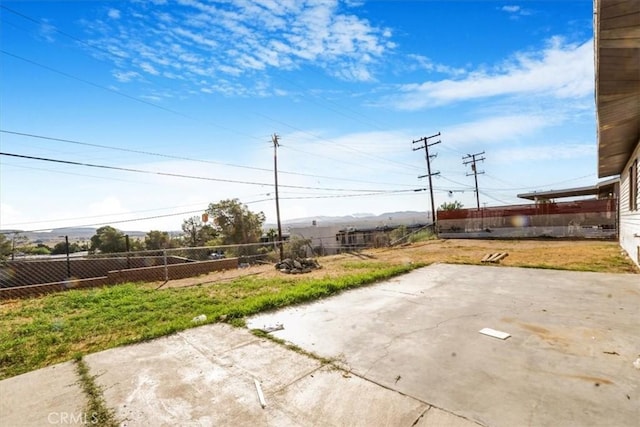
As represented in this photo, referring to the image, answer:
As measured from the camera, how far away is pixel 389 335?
4.41 m

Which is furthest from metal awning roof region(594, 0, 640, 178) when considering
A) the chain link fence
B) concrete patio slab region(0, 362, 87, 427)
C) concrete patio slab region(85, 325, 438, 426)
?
the chain link fence

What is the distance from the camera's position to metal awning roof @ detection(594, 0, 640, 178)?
2740mm

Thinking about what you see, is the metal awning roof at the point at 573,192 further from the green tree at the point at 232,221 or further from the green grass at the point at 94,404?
the green grass at the point at 94,404

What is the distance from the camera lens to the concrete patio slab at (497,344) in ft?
8.79

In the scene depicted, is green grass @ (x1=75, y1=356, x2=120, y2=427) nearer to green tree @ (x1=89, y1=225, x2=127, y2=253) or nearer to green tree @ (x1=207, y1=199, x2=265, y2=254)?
green tree @ (x1=207, y1=199, x2=265, y2=254)

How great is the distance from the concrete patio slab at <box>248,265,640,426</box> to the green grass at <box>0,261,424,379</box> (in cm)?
80

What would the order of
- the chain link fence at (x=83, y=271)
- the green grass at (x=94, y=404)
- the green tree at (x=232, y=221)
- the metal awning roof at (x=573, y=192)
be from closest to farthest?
the green grass at (x=94, y=404) < the chain link fence at (x=83, y=271) < the metal awning roof at (x=573, y=192) < the green tree at (x=232, y=221)

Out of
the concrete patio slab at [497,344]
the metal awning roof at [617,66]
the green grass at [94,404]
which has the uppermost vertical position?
the metal awning roof at [617,66]

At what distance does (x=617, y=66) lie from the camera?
12.0 ft

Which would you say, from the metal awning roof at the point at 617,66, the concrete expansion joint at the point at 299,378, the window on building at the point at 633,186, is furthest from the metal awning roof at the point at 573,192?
the concrete expansion joint at the point at 299,378

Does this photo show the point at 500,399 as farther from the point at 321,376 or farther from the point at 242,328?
the point at 242,328

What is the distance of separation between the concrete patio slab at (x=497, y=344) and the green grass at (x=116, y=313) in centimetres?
80

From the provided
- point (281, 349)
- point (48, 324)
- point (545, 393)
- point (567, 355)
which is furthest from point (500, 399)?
point (48, 324)

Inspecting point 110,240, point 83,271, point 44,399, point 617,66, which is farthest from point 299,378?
point 110,240
